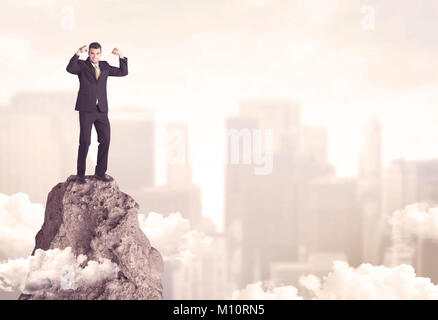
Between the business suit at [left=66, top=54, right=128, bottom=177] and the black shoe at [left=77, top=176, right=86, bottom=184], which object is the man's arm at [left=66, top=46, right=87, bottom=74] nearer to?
the business suit at [left=66, top=54, right=128, bottom=177]

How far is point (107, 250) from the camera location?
684 centimetres

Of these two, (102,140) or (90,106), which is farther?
(102,140)

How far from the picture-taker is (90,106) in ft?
22.6

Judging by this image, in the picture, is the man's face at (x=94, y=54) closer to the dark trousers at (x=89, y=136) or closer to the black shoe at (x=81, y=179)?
the dark trousers at (x=89, y=136)

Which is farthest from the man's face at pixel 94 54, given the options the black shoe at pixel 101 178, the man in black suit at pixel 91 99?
the black shoe at pixel 101 178

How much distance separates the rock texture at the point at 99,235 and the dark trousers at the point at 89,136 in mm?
187

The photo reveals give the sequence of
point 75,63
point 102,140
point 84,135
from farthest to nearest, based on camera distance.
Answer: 1. point 102,140
2. point 84,135
3. point 75,63

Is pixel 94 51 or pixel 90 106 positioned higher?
pixel 94 51

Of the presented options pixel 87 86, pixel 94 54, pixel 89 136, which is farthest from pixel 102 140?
pixel 94 54

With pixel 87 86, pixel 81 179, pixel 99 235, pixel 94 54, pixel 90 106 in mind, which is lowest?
pixel 99 235

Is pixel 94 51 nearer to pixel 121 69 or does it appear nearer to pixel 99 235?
pixel 121 69

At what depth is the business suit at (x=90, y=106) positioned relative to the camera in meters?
6.88

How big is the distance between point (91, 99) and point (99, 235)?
1.57m
